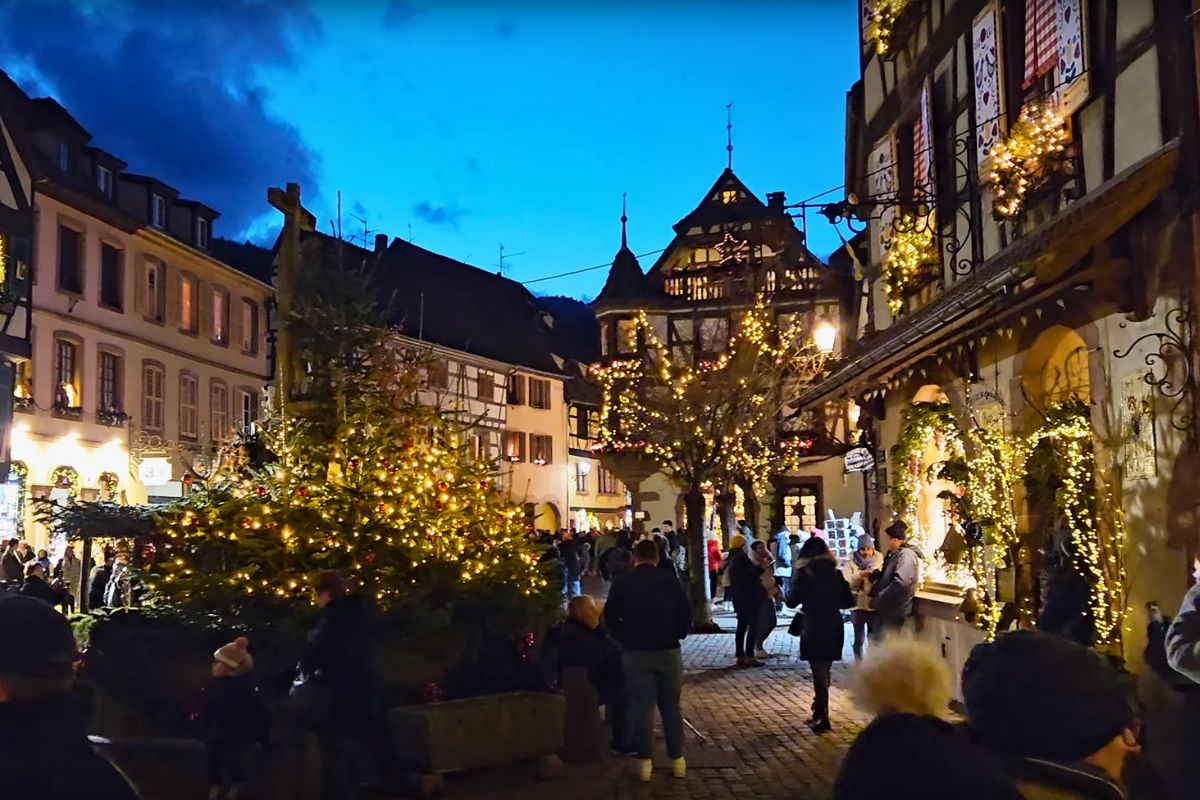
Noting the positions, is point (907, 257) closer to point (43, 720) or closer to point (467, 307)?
point (43, 720)

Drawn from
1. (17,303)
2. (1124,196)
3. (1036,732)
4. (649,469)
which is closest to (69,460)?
(17,303)

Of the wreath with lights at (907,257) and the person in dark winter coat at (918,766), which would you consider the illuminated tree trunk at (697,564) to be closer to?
the wreath with lights at (907,257)

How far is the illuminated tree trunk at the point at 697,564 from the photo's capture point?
1936 cm

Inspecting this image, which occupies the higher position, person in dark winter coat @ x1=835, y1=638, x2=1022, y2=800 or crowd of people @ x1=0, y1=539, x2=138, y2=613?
person in dark winter coat @ x1=835, y1=638, x2=1022, y2=800

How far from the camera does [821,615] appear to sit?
10523 millimetres

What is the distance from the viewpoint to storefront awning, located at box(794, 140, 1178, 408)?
8578mm

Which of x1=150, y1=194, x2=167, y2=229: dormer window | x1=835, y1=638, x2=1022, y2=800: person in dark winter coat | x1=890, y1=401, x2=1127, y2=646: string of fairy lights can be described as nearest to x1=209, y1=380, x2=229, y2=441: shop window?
x1=150, y1=194, x2=167, y2=229: dormer window

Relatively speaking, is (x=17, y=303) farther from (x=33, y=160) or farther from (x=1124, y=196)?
(x=1124, y=196)

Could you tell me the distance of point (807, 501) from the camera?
40219mm

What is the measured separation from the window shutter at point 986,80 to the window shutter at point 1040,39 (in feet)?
1.19

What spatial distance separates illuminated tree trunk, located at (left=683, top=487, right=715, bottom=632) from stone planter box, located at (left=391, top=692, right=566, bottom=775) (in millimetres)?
10116

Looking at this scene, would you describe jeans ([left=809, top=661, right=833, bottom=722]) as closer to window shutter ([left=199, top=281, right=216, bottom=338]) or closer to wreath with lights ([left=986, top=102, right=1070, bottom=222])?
wreath with lights ([left=986, top=102, right=1070, bottom=222])

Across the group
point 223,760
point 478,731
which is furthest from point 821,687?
point 223,760

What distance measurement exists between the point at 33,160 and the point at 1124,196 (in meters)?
24.6
